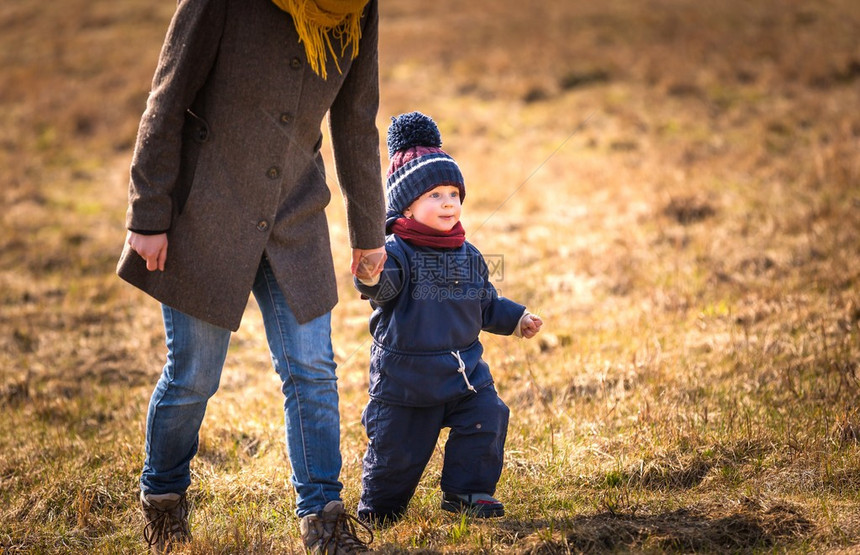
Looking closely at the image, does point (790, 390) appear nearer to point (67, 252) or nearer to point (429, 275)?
point (429, 275)

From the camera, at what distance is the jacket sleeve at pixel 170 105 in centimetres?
272

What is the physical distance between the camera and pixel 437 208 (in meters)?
3.37

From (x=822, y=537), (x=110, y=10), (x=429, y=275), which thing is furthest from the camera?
(x=110, y=10)

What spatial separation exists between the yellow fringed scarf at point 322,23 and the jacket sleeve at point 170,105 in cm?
26

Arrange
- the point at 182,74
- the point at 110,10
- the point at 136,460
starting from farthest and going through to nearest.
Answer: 1. the point at 110,10
2. the point at 136,460
3. the point at 182,74

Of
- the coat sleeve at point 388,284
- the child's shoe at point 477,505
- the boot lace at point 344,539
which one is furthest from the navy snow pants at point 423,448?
the coat sleeve at point 388,284

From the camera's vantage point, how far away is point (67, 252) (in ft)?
29.5

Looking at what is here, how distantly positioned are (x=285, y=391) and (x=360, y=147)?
976 millimetres

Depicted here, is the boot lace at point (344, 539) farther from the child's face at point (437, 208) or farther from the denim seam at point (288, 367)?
the child's face at point (437, 208)

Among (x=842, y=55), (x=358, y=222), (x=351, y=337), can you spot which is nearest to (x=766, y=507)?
(x=358, y=222)

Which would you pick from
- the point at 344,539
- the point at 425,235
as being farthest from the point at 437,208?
the point at 344,539

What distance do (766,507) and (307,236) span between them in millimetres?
2059

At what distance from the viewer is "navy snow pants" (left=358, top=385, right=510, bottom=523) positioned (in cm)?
332

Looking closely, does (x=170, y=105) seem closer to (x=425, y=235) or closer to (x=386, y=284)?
(x=386, y=284)
